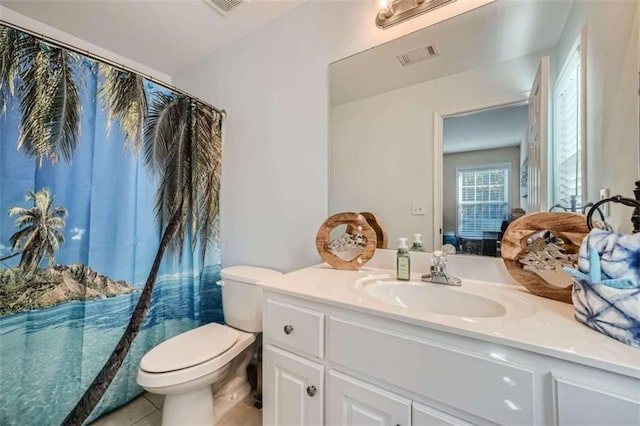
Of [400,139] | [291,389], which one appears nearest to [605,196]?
[400,139]

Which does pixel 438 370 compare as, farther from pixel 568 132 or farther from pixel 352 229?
pixel 568 132

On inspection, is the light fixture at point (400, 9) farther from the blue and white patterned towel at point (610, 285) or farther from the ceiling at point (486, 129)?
the blue and white patterned towel at point (610, 285)

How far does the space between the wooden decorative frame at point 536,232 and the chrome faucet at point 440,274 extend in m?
0.20

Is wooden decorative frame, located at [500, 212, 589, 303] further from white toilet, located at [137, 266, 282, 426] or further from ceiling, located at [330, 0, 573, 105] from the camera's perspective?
white toilet, located at [137, 266, 282, 426]

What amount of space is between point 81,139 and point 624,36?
213 centimetres

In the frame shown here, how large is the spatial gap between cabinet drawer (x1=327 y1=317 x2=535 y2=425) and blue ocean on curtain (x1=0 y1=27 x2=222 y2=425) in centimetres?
125

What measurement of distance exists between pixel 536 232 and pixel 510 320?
393 mm

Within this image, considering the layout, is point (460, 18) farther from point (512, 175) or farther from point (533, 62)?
point (512, 175)

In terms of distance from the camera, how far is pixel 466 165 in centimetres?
115

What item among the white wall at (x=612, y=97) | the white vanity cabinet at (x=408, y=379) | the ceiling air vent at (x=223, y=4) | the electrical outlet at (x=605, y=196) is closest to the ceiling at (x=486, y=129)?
the white wall at (x=612, y=97)

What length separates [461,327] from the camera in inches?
26.2

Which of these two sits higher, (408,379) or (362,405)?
(408,379)

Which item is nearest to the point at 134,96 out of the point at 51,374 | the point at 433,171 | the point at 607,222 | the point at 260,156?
the point at 260,156

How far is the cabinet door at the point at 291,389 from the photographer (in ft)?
3.01
